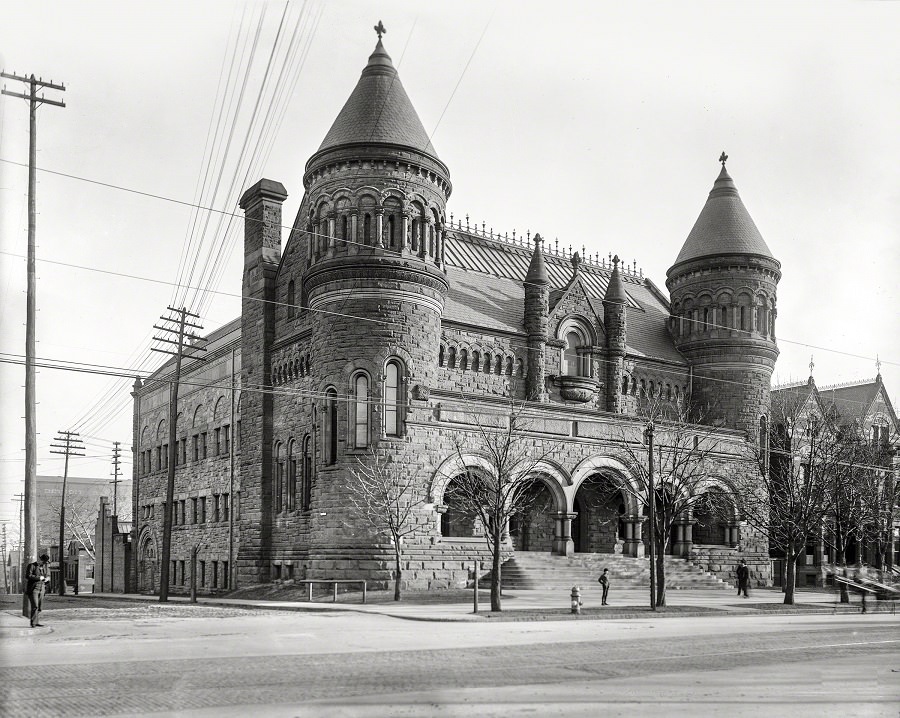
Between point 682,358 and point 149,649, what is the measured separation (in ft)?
117

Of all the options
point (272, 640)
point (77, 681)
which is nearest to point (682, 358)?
point (272, 640)

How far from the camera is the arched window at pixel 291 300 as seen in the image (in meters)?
41.1

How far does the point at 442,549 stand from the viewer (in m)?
35.6

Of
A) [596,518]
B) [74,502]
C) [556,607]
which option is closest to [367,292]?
[556,607]

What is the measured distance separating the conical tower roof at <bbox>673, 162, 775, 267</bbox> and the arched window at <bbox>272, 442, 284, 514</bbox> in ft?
70.6

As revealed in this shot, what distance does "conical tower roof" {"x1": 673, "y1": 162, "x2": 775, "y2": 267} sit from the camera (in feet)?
158

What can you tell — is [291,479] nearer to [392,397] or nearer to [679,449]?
[392,397]

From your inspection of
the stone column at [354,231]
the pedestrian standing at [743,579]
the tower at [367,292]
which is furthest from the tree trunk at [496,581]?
the pedestrian standing at [743,579]

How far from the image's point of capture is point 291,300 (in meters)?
41.7

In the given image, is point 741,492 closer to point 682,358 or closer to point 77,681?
point 682,358

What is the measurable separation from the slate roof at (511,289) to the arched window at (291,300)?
20.5 ft

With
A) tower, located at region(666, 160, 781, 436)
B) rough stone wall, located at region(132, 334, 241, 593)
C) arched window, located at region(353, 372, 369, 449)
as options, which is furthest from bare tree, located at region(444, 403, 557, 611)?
tower, located at region(666, 160, 781, 436)

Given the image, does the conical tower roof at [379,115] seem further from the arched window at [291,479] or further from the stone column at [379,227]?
the arched window at [291,479]

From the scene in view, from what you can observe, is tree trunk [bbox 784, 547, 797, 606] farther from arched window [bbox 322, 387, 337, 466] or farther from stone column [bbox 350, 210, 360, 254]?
stone column [bbox 350, 210, 360, 254]
